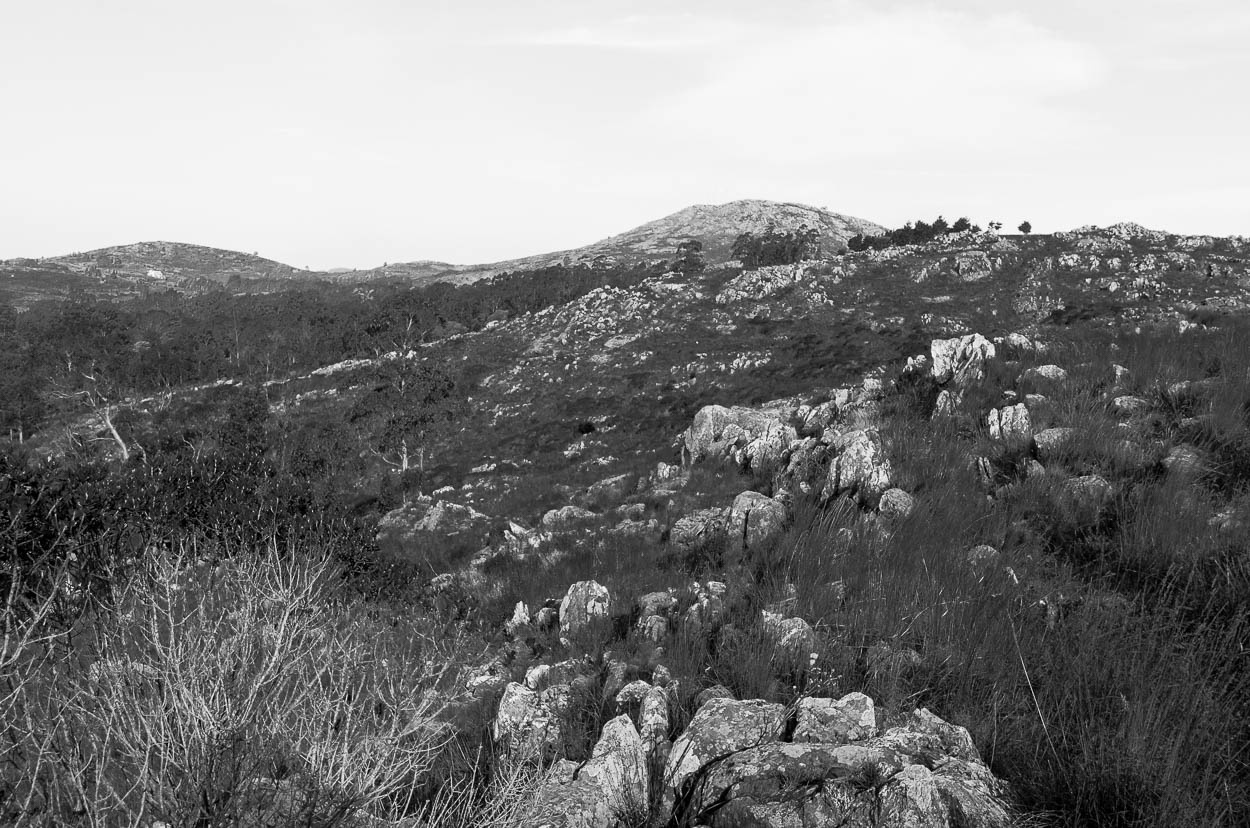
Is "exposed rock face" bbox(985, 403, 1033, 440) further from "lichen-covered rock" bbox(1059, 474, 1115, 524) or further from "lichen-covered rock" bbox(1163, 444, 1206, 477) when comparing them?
"lichen-covered rock" bbox(1059, 474, 1115, 524)

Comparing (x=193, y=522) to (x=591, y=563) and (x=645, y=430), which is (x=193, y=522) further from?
(x=645, y=430)

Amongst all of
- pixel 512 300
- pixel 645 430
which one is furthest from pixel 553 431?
pixel 512 300

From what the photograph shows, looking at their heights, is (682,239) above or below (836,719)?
above

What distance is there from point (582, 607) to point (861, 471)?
3509 mm

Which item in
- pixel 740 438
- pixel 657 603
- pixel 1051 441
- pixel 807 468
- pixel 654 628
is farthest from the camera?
pixel 740 438

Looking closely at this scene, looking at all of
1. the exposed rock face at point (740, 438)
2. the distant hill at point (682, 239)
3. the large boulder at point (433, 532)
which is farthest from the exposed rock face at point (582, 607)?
the distant hill at point (682, 239)

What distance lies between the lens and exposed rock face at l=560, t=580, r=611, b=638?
197 inches

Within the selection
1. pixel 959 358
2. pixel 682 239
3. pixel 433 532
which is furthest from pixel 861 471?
pixel 682 239

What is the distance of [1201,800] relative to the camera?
216 cm

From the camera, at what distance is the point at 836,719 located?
9.59ft

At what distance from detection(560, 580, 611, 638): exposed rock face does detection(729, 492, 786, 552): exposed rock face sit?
5.17ft

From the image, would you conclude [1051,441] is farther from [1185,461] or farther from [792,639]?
[792,639]

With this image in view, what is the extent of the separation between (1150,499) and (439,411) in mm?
41250

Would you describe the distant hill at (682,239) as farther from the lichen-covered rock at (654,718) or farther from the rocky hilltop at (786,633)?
the lichen-covered rock at (654,718)
